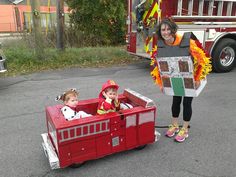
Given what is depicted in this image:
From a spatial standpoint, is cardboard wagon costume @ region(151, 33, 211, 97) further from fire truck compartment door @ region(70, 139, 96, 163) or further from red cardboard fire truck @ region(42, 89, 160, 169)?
fire truck compartment door @ region(70, 139, 96, 163)

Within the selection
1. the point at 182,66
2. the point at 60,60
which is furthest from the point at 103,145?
the point at 60,60

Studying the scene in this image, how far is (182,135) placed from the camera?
3.57 metres

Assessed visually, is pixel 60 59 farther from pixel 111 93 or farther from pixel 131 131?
pixel 131 131

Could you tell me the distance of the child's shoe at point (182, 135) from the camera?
3528mm

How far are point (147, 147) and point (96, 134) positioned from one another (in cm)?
85

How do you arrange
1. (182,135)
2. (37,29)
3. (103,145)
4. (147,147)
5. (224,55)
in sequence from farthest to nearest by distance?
1. (37,29)
2. (224,55)
3. (182,135)
4. (147,147)
5. (103,145)

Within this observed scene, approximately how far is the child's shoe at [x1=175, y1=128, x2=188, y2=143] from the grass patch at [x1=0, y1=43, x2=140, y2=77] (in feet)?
17.6

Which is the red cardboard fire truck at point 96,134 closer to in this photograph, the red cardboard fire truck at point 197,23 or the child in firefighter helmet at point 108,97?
the child in firefighter helmet at point 108,97

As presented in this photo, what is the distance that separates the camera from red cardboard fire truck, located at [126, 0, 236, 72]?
666cm

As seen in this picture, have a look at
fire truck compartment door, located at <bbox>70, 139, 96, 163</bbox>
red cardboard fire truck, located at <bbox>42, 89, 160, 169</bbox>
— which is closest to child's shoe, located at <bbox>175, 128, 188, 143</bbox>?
red cardboard fire truck, located at <bbox>42, 89, 160, 169</bbox>

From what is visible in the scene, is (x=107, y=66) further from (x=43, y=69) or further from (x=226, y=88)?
(x=226, y=88)

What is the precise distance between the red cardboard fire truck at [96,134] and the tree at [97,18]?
10.1 m

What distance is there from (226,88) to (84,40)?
855 cm

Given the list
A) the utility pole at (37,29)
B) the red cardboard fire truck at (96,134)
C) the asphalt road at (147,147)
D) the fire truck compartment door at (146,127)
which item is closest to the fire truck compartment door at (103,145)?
the red cardboard fire truck at (96,134)
